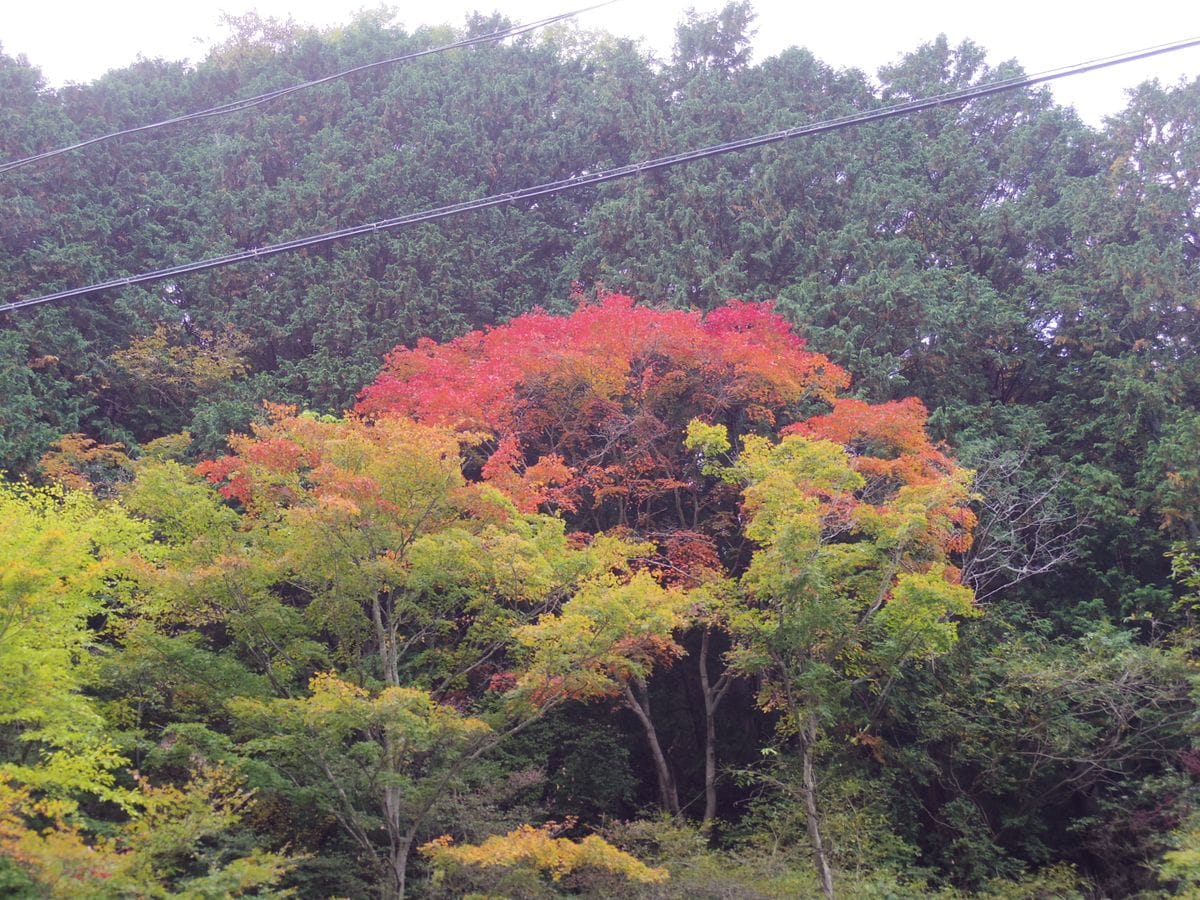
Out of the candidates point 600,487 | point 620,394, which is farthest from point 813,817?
point 620,394

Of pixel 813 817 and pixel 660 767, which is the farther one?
pixel 660 767

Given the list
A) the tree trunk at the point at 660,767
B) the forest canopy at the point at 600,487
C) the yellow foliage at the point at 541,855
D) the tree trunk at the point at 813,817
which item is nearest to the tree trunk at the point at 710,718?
the forest canopy at the point at 600,487

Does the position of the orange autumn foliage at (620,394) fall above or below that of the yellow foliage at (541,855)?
above

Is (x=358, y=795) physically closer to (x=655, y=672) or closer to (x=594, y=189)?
(x=655, y=672)

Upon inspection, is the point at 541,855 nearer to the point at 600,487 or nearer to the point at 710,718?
the point at 710,718

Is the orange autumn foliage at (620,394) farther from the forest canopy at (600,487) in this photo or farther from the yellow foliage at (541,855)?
the yellow foliage at (541,855)

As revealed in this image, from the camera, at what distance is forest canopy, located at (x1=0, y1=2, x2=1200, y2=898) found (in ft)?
33.1

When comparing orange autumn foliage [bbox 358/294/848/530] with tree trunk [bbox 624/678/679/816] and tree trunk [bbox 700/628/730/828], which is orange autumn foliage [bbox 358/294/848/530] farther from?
tree trunk [bbox 624/678/679/816]

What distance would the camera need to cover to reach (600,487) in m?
15.3

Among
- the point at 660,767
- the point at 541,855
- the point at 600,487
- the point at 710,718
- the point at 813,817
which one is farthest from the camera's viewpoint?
the point at 600,487

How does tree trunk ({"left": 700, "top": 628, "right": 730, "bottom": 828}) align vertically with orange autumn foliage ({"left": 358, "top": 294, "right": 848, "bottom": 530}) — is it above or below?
below

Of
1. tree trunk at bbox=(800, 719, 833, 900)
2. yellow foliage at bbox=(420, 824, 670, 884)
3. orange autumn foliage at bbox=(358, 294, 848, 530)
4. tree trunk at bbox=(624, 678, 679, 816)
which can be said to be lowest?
tree trunk at bbox=(624, 678, 679, 816)

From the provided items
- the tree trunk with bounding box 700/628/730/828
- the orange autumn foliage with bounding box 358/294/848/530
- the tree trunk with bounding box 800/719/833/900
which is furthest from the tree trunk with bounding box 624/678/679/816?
the tree trunk with bounding box 800/719/833/900

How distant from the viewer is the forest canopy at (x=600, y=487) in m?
10.1
